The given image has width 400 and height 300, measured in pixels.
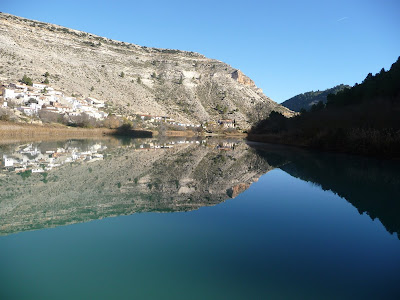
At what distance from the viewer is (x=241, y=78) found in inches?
4385

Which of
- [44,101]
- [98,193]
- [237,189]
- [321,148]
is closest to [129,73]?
[44,101]

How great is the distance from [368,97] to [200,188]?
2593 centimetres

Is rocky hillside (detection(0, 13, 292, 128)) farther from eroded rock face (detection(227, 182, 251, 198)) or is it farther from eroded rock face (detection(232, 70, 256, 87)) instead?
eroded rock face (detection(227, 182, 251, 198))

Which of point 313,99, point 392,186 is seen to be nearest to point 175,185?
point 392,186

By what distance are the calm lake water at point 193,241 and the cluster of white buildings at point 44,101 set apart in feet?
146

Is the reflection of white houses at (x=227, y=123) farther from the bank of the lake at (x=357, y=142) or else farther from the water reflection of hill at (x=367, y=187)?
the water reflection of hill at (x=367, y=187)

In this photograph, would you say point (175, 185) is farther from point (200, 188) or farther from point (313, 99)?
point (313, 99)

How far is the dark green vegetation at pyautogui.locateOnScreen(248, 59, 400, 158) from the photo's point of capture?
22250 mm

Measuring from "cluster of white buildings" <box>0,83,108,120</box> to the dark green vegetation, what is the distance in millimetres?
39138

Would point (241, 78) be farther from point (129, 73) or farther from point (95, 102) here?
point (95, 102)

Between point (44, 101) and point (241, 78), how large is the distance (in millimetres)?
73804

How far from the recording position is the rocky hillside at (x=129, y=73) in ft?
217

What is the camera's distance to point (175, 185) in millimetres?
10336

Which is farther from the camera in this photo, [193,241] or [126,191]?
[126,191]
